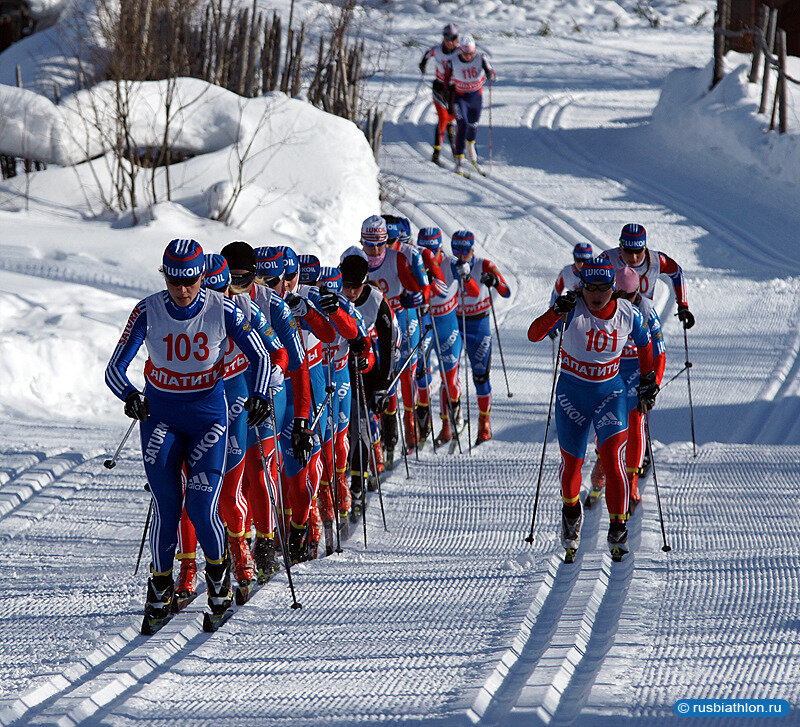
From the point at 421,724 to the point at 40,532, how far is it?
143 inches

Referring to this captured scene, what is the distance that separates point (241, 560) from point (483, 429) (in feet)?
13.0

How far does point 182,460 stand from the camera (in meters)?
4.86

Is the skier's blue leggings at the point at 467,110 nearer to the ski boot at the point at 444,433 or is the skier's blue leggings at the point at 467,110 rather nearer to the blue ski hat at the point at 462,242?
the blue ski hat at the point at 462,242

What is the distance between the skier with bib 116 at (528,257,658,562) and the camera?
18.9 feet

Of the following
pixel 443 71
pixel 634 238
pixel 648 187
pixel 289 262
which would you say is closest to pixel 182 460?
pixel 289 262

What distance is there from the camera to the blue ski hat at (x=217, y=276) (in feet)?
16.7

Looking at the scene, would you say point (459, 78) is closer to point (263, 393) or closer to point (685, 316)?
point (685, 316)

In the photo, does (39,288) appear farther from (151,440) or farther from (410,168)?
(410,168)

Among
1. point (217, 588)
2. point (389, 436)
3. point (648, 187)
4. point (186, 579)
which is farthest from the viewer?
point (648, 187)

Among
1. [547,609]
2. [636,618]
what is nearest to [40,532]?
[547,609]

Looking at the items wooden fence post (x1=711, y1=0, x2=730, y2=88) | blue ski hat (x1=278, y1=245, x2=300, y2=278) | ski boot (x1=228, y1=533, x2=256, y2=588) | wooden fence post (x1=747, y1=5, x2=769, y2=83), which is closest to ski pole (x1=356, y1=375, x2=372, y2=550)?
blue ski hat (x1=278, y1=245, x2=300, y2=278)

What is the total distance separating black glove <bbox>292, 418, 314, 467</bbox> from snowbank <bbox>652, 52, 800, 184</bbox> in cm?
1214

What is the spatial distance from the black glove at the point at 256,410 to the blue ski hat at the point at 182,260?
0.70 metres

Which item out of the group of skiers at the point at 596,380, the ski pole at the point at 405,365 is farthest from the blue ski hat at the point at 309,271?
the group of skiers at the point at 596,380
